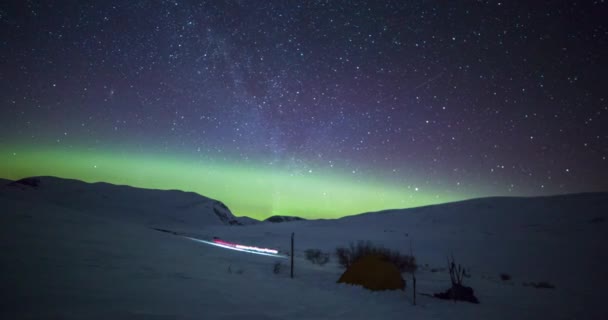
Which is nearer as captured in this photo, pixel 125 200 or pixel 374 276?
pixel 374 276

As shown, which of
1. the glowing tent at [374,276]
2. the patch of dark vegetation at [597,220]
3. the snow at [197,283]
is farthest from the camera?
the patch of dark vegetation at [597,220]

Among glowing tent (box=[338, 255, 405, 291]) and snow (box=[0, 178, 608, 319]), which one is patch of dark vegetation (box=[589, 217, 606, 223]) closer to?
snow (box=[0, 178, 608, 319])

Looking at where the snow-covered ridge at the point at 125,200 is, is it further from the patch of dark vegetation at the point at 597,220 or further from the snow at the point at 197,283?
the patch of dark vegetation at the point at 597,220

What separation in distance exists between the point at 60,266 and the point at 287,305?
6977 millimetres

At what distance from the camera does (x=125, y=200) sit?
144m

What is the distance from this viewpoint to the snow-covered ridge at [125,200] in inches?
4904

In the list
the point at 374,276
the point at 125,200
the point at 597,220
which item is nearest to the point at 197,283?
the point at 374,276

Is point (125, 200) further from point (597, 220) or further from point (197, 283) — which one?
point (597, 220)

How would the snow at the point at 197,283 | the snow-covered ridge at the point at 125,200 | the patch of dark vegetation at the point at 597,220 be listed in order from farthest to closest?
the snow-covered ridge at the point at 125,200, the patch of dark vegetation at the point at 597,220, the snow at the point at 197,283

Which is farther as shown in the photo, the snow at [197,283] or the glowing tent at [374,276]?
the glowing tent at [374,276]

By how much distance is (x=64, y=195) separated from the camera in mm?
143500

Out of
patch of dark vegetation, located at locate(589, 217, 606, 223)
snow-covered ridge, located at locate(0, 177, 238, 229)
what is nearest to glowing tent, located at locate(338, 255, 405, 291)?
patch of dark vegetation, located at locate(589, 217, 606, 223)

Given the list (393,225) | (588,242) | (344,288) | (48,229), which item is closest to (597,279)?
(588,242)

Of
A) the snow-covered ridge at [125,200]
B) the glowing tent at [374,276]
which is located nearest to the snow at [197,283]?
the glowing tent at [374,276]
